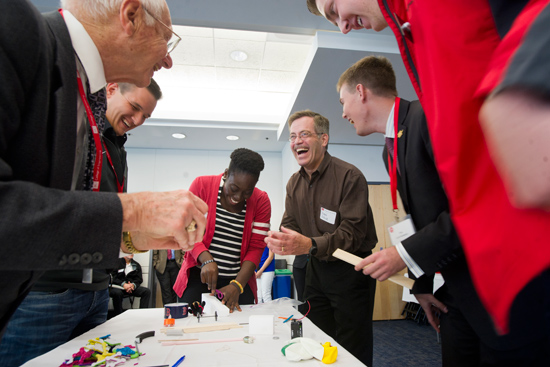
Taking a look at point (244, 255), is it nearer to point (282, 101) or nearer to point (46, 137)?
point (46, 137)

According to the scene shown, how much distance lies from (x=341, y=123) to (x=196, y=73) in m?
2.48

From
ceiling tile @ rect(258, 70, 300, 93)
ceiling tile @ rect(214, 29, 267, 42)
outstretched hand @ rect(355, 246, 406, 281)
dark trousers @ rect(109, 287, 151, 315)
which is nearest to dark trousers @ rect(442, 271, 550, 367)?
outstretched hand @ rect(355, 246, 406, 281)

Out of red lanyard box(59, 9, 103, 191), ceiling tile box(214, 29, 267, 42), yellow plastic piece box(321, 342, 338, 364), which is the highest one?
ceiling tile box(214, 29, 267, 42)

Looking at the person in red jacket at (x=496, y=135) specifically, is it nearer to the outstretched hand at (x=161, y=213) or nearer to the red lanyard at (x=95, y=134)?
the outstretched hand at (x=161, y=213)

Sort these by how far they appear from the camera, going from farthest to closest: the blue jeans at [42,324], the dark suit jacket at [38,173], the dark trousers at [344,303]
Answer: the dark trousers at [344,303], the blue jeans at [42,324], the dark suit jacket at [38,173]

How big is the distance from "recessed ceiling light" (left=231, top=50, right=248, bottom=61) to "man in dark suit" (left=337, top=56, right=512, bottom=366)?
3.25m

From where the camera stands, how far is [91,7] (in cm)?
80

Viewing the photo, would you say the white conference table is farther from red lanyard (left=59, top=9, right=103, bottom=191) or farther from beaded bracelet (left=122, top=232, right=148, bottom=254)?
red lanyard (left=59, top=9, right=103, bottom=191)

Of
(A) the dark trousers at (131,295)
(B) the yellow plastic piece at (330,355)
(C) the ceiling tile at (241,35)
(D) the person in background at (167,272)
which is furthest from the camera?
(D) the person in background at (167,272)

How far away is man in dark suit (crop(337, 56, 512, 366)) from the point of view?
3.14 feet

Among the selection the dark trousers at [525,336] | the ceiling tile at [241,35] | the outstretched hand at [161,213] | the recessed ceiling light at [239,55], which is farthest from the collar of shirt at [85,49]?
the recessed ceiling light at [239,55]

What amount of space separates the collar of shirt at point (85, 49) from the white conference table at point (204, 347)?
2.87 ft

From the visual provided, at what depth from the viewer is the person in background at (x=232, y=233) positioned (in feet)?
6.29

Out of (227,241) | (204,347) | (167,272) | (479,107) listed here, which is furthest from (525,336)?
(167,272)
